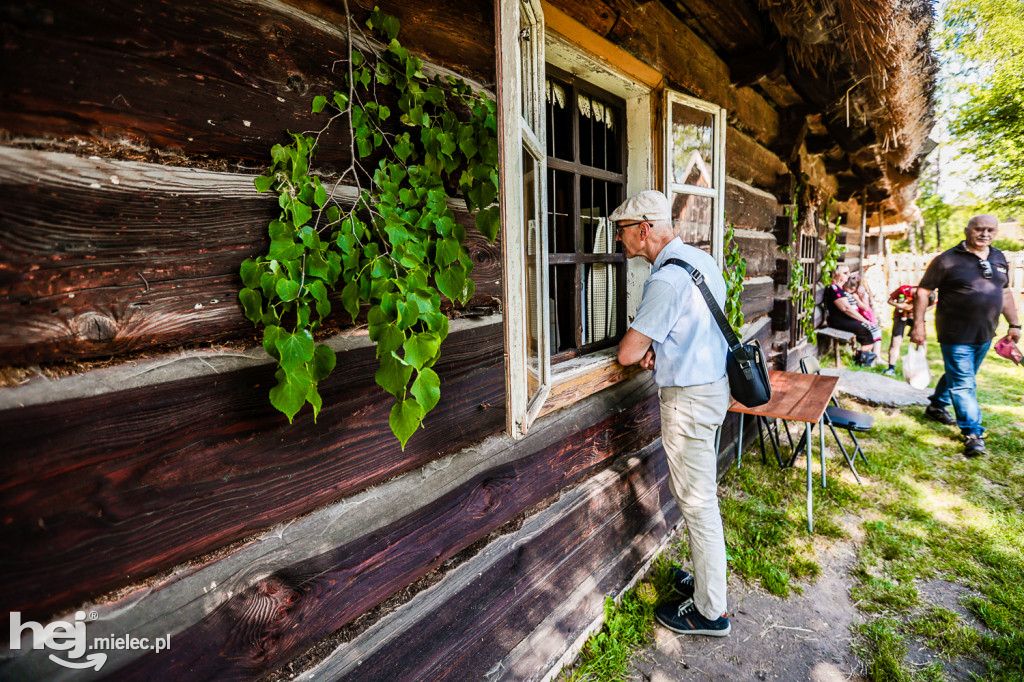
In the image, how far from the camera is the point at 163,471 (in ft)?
3.09

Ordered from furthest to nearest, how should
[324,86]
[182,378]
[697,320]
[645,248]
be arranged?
[645,248], [697,320], [324,86], [182,378]

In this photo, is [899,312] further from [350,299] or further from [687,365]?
[350,299]

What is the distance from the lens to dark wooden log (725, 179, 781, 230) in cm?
337

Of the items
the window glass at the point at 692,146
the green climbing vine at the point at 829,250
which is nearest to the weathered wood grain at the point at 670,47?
the window glass at the point at 692,146

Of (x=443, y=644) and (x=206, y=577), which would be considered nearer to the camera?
(x=206, y=577)

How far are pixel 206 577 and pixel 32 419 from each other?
0.47 m

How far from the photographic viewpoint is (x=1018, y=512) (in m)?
3.09

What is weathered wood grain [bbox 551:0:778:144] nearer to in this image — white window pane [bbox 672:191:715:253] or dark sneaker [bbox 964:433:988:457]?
white window pane [bbox 672:191:715:253]

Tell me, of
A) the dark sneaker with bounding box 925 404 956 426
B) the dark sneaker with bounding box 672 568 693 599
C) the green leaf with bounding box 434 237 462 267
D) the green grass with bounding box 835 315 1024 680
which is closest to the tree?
the dark sneaker with bounding box 925 404 956 426

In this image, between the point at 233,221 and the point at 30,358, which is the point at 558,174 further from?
the point at 30,358

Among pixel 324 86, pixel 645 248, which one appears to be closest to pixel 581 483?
pixel 645 248

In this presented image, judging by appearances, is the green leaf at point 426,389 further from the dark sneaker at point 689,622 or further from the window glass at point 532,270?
the dark sneaker at point 689,622

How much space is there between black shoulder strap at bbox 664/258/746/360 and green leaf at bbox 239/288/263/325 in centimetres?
161

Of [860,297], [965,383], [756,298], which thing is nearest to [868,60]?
[756,298]
